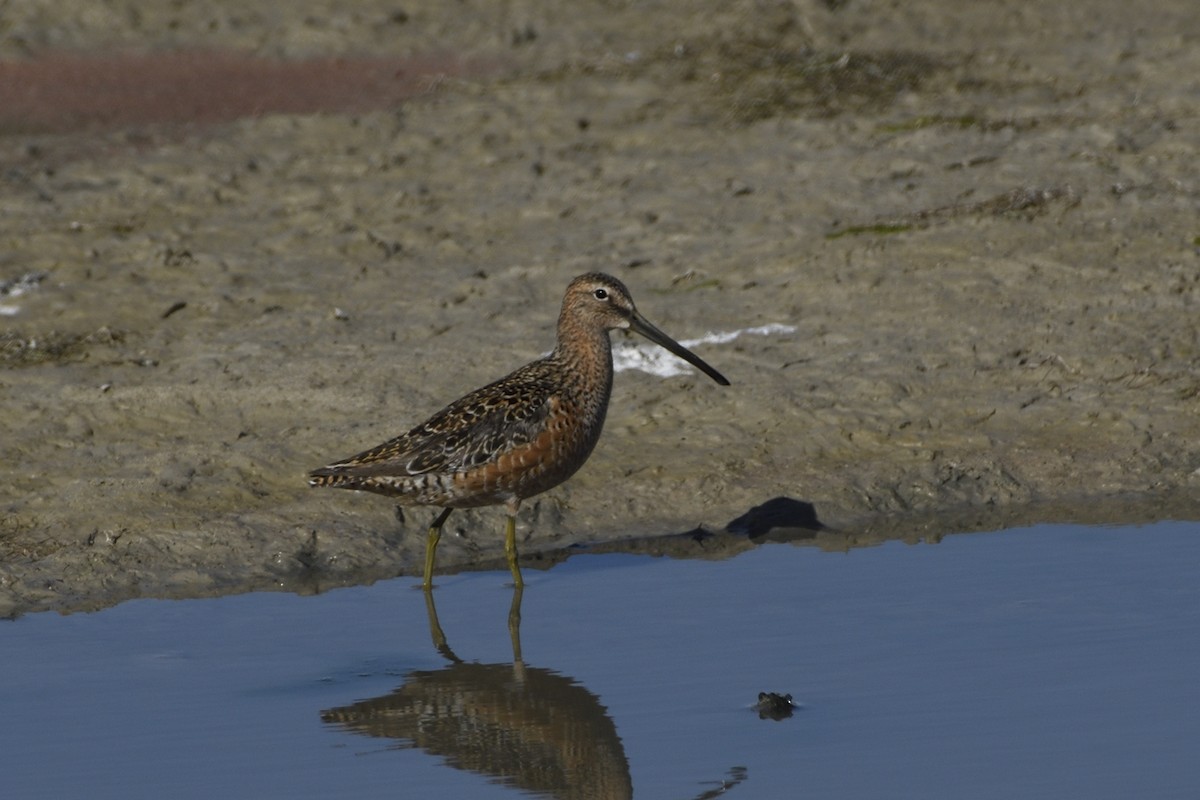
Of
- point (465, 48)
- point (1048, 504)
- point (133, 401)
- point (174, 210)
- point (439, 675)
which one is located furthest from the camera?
point (465, 48)

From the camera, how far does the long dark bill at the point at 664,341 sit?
954 centimetres

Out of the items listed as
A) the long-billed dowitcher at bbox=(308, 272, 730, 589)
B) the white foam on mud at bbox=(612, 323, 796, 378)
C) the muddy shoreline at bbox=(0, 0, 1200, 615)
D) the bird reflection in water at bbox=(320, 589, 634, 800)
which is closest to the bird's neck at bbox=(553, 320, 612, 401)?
the long-billed dowitcher at bbox=(308, 272, 730, 589)

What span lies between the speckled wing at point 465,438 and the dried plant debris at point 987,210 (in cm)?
428

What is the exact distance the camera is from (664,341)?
31.8 ft

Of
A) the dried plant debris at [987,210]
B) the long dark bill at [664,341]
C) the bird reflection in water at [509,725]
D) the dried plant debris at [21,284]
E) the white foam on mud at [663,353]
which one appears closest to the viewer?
the bird reflection in water at [509,725]

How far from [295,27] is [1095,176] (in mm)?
7889

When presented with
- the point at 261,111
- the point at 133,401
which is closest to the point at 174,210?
the point at 261,111

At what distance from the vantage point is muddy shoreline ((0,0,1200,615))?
959 centimetres

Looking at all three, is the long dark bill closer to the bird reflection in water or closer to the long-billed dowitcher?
the long-billed dowitcher

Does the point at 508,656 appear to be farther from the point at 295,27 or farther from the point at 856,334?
the point at 295,27

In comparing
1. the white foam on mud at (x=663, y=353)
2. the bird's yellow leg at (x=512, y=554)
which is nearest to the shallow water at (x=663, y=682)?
the bird's yellow leg at (x=512, y=554)

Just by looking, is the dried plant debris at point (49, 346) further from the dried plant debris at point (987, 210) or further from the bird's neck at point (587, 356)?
the dried plant debris at point (987, 210)

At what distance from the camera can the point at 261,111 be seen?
1588 cm

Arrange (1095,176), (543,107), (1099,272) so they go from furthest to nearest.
→ (543,107), (1095,176), (1099,272)
